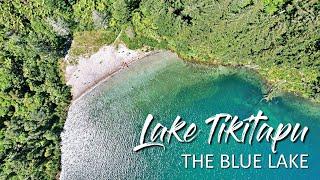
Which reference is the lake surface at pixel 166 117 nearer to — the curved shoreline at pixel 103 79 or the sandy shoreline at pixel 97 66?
the curved shoreline at pixel 103 79

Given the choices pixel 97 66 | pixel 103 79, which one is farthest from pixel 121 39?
pixel 103 79

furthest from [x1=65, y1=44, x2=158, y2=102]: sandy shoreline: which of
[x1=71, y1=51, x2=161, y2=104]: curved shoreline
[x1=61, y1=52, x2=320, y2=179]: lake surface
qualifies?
[x1=61, y1=52, x2=320, y2=179]: lake surface

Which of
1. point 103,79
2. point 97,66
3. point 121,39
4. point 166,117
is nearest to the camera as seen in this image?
point 121,39

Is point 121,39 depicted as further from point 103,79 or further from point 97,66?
point 103,79

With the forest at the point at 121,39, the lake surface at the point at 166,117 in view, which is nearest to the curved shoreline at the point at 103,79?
the lake surface at the point at 166,117

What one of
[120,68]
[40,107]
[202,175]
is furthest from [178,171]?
[40,107]

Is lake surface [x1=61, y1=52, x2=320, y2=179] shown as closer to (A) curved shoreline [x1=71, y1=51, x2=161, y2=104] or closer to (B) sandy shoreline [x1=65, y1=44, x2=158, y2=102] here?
(A) curved shoreline [x1=71, y1=51, x2=161, y2=104]
